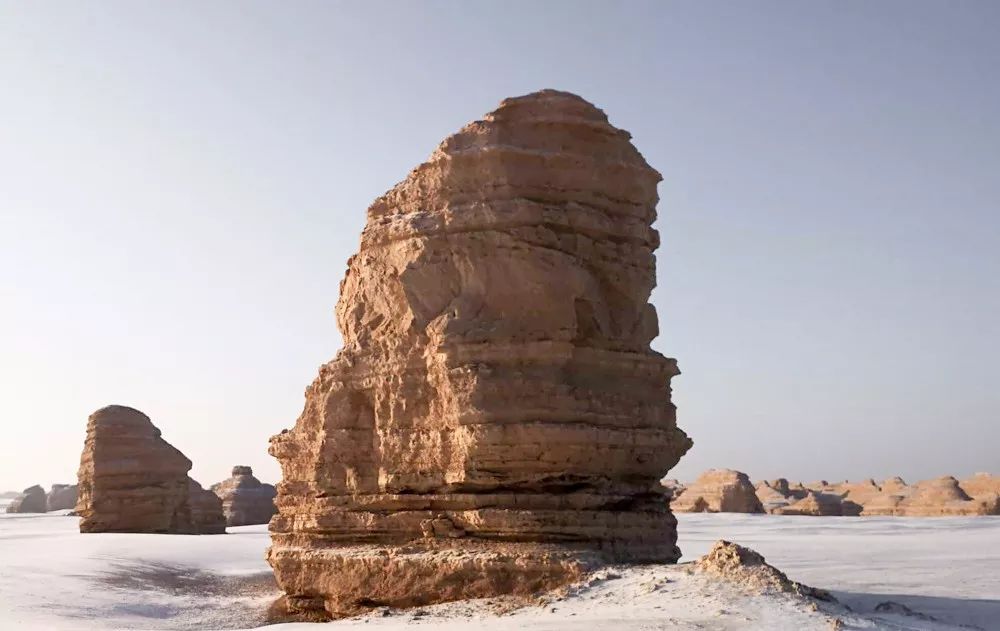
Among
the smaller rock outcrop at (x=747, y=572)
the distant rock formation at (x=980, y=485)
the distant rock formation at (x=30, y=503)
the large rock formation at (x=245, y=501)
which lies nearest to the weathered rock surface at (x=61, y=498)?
the distant rock formation at (x=30, y=503)

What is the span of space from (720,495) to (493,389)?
33757 mm

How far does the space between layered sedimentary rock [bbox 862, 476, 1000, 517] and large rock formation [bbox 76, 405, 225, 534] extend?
31.8 metres

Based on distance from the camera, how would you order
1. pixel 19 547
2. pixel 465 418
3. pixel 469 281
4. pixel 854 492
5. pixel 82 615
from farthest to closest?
1. pixel 854 492
2. pixel 19 547
3. pixel 82 615
4. pixel 469 281
5. pixel 465 418

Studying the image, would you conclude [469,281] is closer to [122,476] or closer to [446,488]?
[446,488]

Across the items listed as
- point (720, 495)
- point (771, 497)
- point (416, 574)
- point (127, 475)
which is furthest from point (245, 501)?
point (416, 574)

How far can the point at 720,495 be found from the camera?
41656 mm

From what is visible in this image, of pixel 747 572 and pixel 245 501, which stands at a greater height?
pixel 245 501

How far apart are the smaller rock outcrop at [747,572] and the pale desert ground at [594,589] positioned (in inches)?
7.5

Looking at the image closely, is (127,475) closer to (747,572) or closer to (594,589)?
(594,589)

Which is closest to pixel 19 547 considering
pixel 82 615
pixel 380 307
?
pixel 82 615

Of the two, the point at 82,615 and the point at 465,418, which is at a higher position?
the point at 465,418

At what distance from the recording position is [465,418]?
1020 centimetres

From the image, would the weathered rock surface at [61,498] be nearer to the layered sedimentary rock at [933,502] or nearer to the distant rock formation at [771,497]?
the distant rock formation at [771,497]

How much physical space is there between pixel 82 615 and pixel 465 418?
574 cm
